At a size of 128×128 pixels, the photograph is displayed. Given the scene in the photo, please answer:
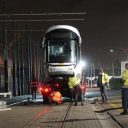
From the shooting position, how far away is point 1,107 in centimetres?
2612

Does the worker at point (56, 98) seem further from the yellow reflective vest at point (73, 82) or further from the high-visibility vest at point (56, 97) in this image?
the yellow reflective vest at point (73, 82)

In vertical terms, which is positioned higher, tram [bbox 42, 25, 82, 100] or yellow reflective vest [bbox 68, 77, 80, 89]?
tram [bbox 42, 25, 82, 100]

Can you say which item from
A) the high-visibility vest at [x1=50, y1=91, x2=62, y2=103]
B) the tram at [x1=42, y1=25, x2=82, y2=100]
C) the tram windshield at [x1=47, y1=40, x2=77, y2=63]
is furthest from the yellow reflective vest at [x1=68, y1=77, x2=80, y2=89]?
the tram windshield at [x1=47, y1=40, x2=77, y2=63]

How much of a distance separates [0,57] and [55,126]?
42.0m

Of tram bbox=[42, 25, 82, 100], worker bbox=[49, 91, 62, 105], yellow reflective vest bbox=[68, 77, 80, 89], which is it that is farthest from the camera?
tram bbox=[42, 25, 82, 100]

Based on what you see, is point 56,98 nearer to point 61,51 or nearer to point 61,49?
point 61,51

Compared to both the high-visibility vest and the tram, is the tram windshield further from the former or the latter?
the high-visibility vest

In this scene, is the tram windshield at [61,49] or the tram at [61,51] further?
the tram windshield at [61,49]

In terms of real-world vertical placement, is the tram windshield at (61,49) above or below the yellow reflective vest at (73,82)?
above

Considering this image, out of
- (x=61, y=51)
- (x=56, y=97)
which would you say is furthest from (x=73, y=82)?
(x=61, y=51)

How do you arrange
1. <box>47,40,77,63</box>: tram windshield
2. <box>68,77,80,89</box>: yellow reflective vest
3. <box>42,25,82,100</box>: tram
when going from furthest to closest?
<box>47,40,77,63</box>: tram windshield, <box>42,25,82,100</box>: tram, <box>68,77,80,89</box>: yellow reflective vest

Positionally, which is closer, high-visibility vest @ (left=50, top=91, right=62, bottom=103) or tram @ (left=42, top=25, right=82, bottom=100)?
high-visibility vest @ (left=50, top=91, right=62, bottom=103)

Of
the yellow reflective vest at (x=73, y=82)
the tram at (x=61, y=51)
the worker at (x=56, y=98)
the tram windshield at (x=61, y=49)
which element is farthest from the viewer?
the tram windshield at (x=61, y=49)

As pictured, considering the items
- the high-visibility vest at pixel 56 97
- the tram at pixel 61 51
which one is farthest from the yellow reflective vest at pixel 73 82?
the tram at pixel 61 51
